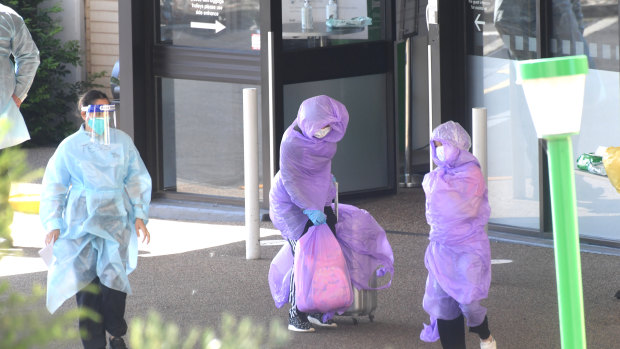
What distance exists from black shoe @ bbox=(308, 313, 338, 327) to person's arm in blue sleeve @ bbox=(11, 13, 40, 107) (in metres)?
2.95

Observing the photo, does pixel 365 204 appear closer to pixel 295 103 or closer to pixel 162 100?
pixel 295 103

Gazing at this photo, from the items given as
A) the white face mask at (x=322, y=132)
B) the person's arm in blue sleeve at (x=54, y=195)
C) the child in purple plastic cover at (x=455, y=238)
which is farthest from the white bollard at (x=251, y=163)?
the child in purple plastic cover at (x=455, y=238)

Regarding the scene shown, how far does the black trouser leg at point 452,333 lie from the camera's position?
15.5ft

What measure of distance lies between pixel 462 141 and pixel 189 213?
4389 millimetres

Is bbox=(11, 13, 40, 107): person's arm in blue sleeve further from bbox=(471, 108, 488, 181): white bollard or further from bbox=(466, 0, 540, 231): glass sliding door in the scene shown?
bbox=(466, 0, 540, 231): glass sliding door

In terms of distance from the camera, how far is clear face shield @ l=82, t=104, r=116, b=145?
4.83 m

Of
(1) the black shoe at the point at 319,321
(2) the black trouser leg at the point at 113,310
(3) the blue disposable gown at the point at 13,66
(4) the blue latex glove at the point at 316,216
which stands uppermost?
(3) the blue disposable gown at the point at 13,66

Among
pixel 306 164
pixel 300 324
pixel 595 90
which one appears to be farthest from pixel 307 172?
pixel 595 90

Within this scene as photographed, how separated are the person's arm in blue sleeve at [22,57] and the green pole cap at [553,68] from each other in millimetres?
5752

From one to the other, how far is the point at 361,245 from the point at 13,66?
324 centimetres

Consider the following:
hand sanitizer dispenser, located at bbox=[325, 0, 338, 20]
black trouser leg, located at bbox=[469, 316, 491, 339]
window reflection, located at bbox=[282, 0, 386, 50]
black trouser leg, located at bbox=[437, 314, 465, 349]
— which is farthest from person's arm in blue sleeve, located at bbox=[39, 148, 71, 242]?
hand sanitizer dispenser, located at bbox=[325, 0, 338, 20]

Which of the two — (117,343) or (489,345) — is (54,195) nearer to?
(117,343)

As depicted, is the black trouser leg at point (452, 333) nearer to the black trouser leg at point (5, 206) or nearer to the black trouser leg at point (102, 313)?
the black trouser leg at point (102, 313)

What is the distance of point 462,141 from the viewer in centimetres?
466
